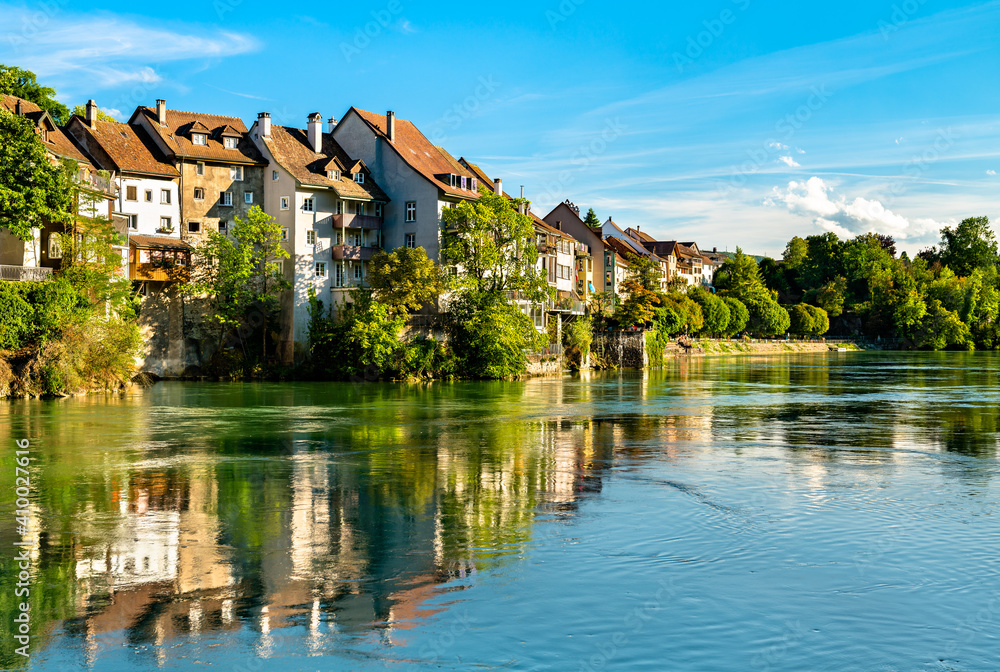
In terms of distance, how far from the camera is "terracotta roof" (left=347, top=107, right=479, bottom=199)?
78.0 m

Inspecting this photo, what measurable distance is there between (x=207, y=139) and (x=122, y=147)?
672 cm

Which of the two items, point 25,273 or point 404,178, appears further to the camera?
point 404,178

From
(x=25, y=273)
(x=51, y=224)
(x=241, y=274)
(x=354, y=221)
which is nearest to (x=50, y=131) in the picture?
(x=51, y=224)

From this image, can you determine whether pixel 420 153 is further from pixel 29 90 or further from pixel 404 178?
pixel 29 90

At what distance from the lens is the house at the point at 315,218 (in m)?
73.8

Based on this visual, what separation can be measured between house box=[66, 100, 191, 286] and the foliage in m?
20.9

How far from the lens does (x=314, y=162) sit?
7688 centimetres

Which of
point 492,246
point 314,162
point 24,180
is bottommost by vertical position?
point 492,246

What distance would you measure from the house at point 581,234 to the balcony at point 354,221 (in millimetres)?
53439

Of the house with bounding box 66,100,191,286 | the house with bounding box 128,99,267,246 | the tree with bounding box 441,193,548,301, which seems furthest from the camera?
the tree with bounding box 441,193,548,301

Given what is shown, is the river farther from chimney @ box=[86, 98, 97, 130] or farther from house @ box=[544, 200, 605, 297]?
house @ box=[544, 200, 605, 297]

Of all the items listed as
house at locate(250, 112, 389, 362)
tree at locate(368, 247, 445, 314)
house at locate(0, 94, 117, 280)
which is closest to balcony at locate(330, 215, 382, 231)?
house at locate(250, 112, 389, 362)

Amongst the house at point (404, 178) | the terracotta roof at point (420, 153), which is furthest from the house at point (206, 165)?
the terracotta roof at point (420, 153)

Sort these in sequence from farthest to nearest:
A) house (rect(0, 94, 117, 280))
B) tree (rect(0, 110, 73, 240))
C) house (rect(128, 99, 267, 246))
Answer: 1. house (rect(128, 99, 267, 246))
2. house (rect(0, 94, 117, 280))
3. tree (rect(0, 110, 73, 240))
